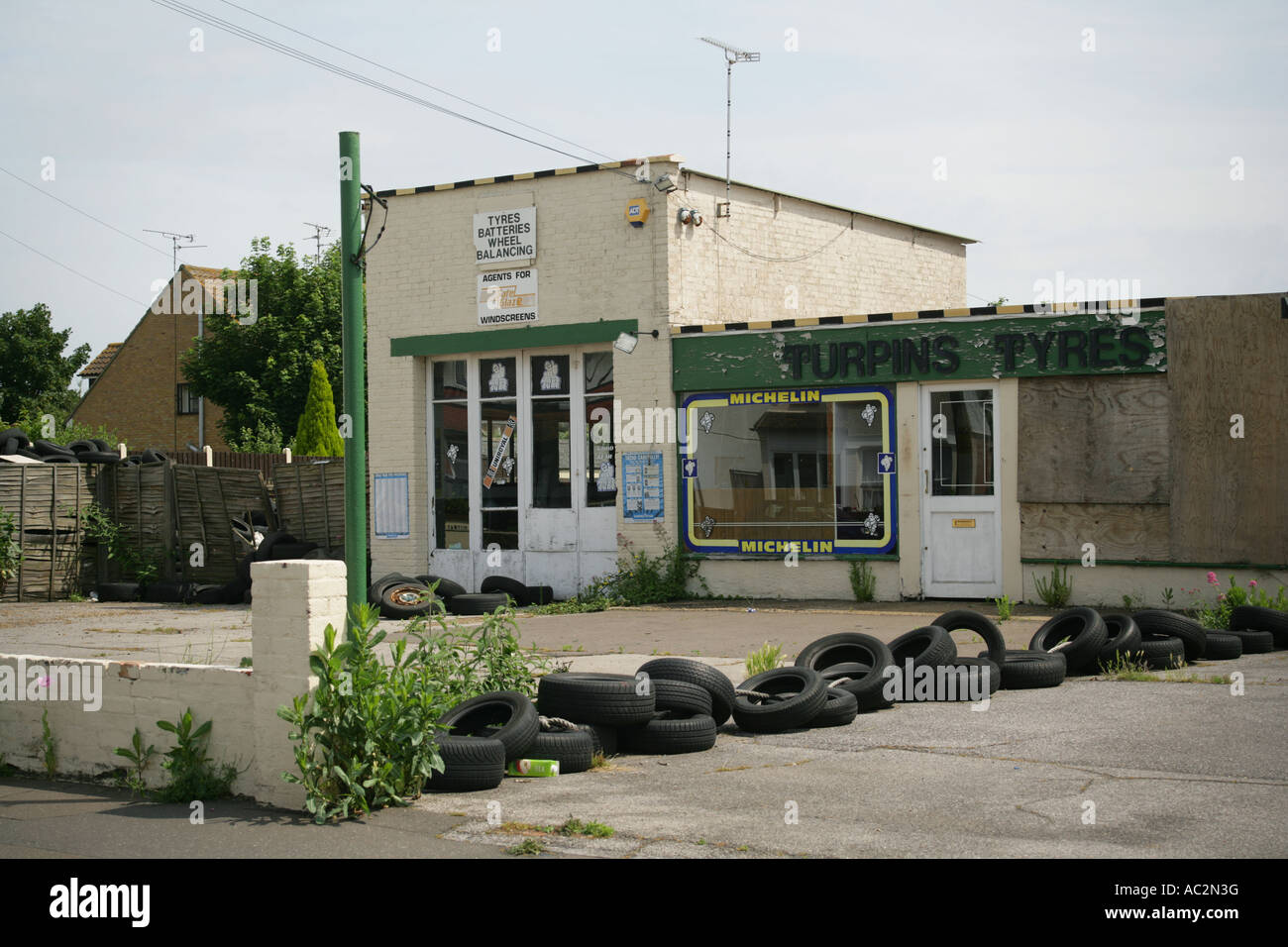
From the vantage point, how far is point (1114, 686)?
9.65 m

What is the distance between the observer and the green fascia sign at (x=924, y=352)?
14.1m

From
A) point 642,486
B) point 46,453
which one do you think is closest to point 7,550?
point 46,453

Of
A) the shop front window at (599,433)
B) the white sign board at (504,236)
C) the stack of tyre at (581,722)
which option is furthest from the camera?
the white sign board at (504,236)

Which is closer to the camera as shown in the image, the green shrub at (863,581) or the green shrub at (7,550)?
the green shrub at (863,581)

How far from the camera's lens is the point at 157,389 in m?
55.4

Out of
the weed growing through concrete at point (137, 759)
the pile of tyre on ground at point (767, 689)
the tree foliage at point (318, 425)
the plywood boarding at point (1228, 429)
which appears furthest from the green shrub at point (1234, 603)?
the tree foliage at point (318, 425)

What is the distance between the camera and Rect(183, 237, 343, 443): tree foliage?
48500 millimetres

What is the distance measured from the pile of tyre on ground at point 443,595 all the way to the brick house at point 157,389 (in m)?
40.4

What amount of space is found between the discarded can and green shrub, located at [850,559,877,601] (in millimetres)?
8714

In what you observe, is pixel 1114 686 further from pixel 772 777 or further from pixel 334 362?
pixel 334 362

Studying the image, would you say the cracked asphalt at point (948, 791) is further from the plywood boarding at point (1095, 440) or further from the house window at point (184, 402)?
the house window at point (184, 402)

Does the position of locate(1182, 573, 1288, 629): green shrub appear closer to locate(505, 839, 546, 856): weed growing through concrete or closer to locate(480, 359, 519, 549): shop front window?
locate(505, 839, 546, 856): weed growing through concrete

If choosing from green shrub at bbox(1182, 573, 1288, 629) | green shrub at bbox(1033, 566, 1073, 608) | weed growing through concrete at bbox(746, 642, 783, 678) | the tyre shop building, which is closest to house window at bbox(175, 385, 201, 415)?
the tyre shop building

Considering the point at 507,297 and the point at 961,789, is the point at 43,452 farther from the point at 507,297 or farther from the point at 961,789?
the point at 961,789
